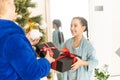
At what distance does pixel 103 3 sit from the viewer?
280 centimetres

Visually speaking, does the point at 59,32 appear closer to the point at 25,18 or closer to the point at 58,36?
the point at 58,36

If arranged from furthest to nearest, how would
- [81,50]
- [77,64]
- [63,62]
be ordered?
[81,50]
[77,64]
[63,62]

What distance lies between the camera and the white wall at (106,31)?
2.72 metres

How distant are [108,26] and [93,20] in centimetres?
26

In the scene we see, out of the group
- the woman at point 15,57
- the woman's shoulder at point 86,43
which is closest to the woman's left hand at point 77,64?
the woman's shoulder at point 86,43

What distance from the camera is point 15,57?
3.63 ft

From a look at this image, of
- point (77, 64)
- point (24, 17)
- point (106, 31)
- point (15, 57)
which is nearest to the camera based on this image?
point (15, 57)

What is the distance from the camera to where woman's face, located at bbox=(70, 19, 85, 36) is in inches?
98.6

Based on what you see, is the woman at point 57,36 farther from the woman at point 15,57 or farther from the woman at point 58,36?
the woman at point 15,57

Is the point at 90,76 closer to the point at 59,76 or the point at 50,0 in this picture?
the point at 59,76

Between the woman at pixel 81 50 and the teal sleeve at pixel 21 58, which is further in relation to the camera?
the woman at pixel 81 50

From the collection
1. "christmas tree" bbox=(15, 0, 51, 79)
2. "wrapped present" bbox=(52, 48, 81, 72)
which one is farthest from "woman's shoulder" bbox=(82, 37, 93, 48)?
"wrapped present" bbox=(52, 48, 81, 72)

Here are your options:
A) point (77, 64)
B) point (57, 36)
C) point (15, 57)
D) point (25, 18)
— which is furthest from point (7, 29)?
point (57, 36)

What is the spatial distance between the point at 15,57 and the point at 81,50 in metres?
1.41
